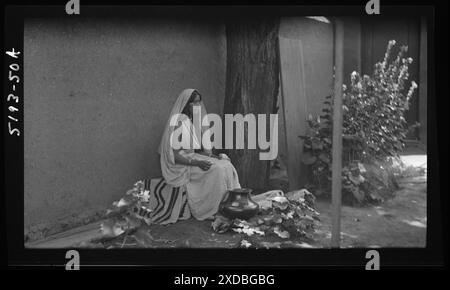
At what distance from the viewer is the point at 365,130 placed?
19.9ft

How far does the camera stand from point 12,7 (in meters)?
4.87

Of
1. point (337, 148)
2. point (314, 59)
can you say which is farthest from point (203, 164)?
point (314, 59)

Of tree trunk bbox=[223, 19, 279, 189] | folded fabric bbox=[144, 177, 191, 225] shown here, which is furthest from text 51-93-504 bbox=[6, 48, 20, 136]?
tree trunk bbox=[223, 19, 279, 189]

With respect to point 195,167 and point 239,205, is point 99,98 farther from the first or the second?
point 239,205

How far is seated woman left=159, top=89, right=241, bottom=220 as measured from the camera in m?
5.26

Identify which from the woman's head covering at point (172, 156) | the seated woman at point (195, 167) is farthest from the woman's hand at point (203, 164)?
the woman's head covering at point (172, 156)

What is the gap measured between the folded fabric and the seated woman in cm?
5

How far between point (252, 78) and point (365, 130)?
135 centimetres

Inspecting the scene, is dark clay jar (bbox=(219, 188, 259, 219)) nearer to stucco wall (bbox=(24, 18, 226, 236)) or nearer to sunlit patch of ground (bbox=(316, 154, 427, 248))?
sunlit patch of ground (bbox=(316, 154, 427, 248))

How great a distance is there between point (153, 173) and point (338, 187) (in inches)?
64.9

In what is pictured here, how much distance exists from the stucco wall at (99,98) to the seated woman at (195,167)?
13 cm

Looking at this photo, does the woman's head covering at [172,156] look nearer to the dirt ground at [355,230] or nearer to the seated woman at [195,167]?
the seated woman at [195,167]

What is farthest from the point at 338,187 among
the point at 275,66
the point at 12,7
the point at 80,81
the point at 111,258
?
the point at 12,7

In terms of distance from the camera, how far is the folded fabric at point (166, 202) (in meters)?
5.25
